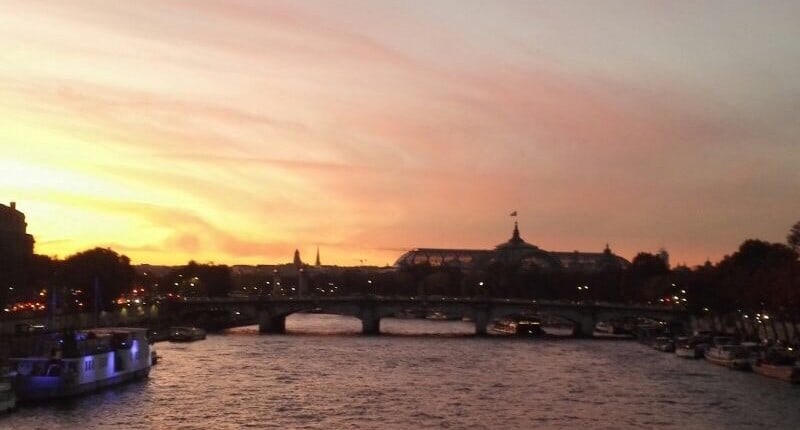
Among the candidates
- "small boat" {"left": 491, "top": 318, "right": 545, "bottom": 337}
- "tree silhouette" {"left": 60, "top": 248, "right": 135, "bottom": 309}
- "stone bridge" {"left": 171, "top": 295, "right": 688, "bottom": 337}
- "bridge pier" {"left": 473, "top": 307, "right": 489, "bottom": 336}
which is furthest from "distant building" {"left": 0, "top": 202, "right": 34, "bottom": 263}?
"small boat" {"left": 491, "top": 318, "right": 545, "bottom": 337}

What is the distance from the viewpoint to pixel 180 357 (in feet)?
276

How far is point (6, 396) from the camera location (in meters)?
50.3

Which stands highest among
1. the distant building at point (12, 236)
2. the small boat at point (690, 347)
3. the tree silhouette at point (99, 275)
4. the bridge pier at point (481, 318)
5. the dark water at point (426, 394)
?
the distant building at point (12, 236)

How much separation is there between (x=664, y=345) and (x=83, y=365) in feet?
186

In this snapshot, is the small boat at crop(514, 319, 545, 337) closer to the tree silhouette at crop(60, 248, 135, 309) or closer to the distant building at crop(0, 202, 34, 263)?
the tree silhouette at crop(60, 248, 135, 309)

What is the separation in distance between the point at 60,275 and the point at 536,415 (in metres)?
76.8

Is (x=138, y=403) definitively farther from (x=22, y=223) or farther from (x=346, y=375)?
(x=22, y=223)

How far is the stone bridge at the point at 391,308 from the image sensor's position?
412ft

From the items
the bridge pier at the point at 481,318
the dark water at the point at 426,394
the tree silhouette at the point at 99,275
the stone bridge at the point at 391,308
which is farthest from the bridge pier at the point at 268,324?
the dark water at the point at 426,394

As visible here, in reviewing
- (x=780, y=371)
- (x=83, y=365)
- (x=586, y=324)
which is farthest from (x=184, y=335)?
(x=780, y=371)

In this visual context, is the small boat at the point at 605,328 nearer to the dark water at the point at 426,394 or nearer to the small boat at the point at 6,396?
the dark water at the point at 426,394

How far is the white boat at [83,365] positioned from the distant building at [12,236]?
5180 cm

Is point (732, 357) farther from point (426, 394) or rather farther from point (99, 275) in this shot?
point (99, 275)

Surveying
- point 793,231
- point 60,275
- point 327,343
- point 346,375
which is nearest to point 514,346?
point 327,343
